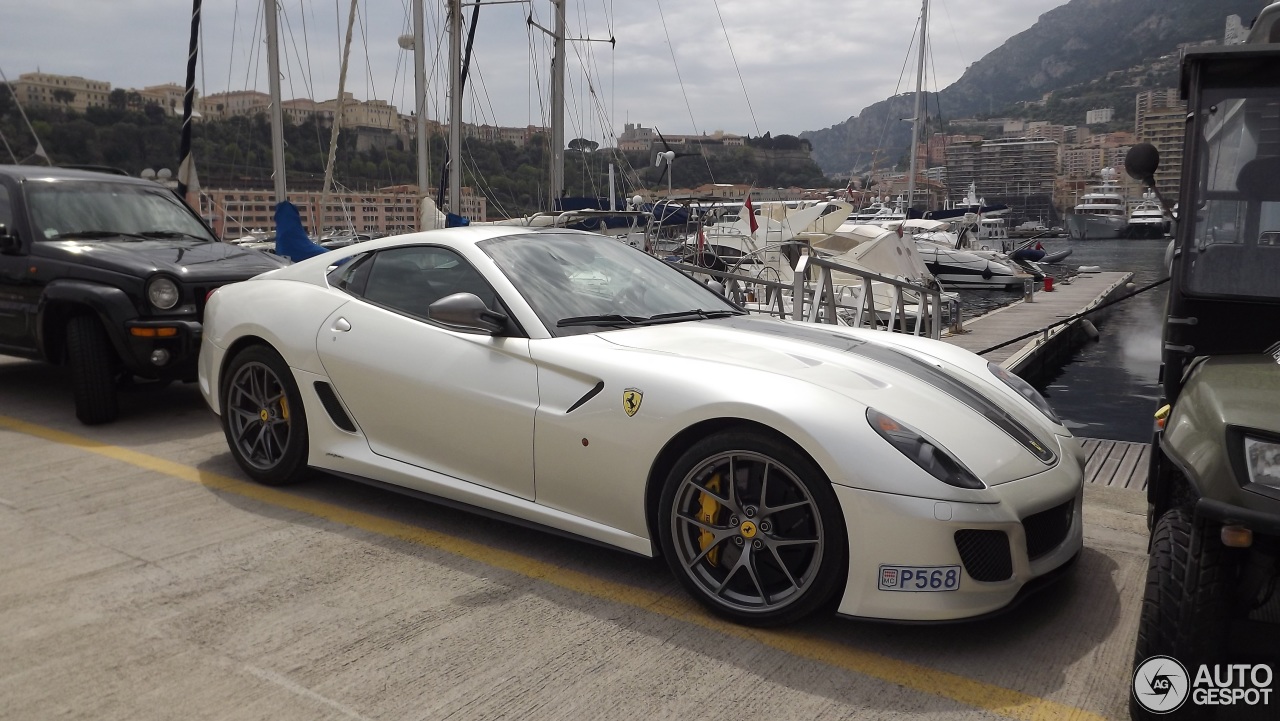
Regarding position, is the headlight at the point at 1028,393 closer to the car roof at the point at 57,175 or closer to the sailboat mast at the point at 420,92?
the car roof at the point at 57,175

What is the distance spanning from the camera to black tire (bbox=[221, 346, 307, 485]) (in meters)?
4.58

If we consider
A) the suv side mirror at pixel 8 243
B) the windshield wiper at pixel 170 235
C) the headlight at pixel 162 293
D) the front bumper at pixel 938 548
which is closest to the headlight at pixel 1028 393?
the front bumper at pixel 938 548

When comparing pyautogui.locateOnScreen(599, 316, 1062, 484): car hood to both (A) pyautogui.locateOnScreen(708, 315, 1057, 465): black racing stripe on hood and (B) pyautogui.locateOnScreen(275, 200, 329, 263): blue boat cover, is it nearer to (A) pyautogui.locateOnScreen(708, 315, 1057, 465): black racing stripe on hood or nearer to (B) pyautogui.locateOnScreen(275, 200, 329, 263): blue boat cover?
(A) pyautogui.locateOnScreen(708, 315, 1057, 465): black racing stripe on hood

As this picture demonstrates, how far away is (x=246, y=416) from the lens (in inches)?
190

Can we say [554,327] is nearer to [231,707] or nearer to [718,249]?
[231,707]

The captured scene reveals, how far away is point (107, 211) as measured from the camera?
702 cm

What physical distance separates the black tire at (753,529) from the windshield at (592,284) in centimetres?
93

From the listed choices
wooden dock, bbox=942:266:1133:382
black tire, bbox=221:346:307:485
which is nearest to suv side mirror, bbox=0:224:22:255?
black tire, bbox=221:346:307:485

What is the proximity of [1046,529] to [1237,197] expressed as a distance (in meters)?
1.78

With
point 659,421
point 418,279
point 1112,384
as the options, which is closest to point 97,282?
point 418,279

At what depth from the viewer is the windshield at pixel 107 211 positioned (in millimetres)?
6680

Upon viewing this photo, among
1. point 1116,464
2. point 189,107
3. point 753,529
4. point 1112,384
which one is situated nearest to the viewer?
point 753,529

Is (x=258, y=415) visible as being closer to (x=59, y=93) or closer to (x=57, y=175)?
(x=57, y=175)

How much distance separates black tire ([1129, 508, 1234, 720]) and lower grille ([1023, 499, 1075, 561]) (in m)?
0.52
